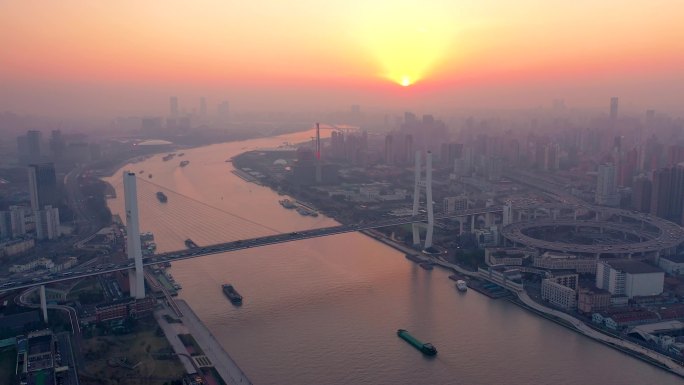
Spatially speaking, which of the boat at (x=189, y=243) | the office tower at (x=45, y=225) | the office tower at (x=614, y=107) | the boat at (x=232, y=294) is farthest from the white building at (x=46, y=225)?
the office tower at (x=614, y=107)

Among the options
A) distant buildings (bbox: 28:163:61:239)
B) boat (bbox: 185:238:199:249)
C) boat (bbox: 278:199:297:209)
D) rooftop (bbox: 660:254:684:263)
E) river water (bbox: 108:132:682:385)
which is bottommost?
river water (bbox: 108:132:682:385)

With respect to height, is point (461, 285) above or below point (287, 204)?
below

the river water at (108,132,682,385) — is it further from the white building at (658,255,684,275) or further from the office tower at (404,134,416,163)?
the office tower at (404,134,416,163)

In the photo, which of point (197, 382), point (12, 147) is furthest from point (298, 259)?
point (12, 147)

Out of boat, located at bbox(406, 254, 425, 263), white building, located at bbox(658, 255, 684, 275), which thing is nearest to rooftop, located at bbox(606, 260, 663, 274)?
white building, located at bbox(658, 255, 684, 275)

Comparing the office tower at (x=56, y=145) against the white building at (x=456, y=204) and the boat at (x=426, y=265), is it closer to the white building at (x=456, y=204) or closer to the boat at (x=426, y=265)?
the white building at (x=456, y=204)

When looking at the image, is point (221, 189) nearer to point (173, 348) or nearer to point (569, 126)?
point (173, 348)

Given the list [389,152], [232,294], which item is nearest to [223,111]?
[389,152]

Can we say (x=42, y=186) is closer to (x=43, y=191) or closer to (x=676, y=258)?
(x=43, y=191)
